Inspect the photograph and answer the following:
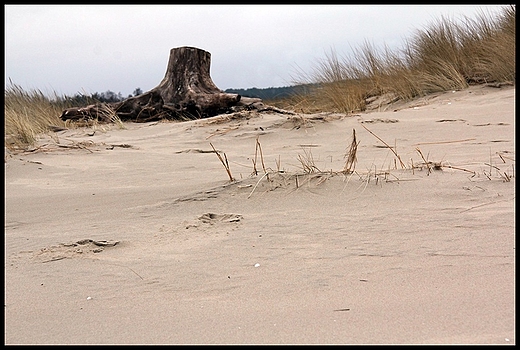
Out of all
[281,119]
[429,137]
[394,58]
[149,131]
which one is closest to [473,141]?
[429,137]

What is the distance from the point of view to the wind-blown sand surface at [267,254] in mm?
1271

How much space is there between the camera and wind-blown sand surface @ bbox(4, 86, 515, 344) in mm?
1271

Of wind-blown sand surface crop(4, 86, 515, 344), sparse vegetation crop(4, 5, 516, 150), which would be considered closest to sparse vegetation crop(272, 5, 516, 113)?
sparse vegetation crop(4, 5, 516, 150)

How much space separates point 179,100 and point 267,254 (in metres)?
6.12

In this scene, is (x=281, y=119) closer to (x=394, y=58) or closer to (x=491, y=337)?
(x=394, y=58)

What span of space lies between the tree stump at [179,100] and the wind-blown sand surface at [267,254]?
13.0ft

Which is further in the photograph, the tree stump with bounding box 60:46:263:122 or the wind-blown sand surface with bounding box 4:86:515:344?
the tree stump with bounding box 60:46:263:122

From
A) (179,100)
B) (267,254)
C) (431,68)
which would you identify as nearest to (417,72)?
(431,68)

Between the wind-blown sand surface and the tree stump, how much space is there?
13.0ft

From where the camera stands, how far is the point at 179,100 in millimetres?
7648

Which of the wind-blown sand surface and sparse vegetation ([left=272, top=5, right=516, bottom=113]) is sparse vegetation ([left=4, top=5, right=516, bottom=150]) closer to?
sparse vegetation ([left=272, top=5, right=516, bottom=113])

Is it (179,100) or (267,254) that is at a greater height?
(179,100)

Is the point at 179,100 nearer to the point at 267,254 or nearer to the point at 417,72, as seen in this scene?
the point at 417,72

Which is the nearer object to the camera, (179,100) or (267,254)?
(267,254)
